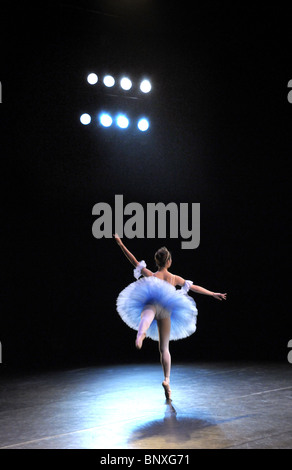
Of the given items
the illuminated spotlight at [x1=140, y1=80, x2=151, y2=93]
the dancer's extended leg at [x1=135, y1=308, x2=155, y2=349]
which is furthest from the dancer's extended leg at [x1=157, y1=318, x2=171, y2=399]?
the illuminated spotlight at [x1=140, y1=80, x2=151, y2=93]

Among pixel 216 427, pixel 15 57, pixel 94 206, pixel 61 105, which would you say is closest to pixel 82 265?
pixel 94 206

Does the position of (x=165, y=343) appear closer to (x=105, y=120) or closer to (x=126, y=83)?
(x=105, y=120)

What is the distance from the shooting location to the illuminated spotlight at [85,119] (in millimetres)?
5945

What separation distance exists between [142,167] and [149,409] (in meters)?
Answer: 3.34

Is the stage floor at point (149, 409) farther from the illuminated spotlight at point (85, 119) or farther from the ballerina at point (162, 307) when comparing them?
the illuminated spotlight at point (85, 119)

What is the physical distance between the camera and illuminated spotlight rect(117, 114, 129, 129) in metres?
6.09

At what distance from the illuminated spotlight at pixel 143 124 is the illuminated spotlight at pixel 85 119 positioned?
60cm

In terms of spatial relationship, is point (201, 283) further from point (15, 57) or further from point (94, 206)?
point (15, 57)

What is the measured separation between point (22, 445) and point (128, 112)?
4.14m

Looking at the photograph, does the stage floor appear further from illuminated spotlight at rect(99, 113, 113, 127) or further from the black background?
illuminated spotlight at rect(99, 113, 113, 127)

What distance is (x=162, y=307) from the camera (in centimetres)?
374

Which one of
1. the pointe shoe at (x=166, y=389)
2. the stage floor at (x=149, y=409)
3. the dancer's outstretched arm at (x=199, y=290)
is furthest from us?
the dancer's outstretched arm at (x=199, y=290)

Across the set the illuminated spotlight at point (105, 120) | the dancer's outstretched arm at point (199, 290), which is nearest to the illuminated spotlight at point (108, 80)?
the illuminated spotlight at point (105, 120)

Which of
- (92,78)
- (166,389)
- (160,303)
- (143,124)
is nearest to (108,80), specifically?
(92,78)
